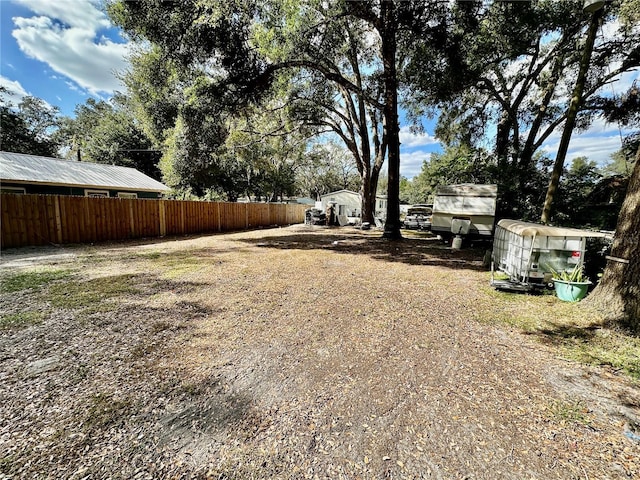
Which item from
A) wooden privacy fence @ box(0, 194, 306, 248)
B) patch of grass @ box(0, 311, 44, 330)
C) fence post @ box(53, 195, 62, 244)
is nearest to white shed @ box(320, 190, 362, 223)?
wooden privacy fence @ box(0, 194, 306, 248)

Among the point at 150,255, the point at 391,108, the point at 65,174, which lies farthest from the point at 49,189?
the point at 391,108

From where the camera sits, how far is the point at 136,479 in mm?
1517

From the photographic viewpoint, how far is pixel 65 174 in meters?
13.2

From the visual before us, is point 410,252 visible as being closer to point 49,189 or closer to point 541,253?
point 541,253

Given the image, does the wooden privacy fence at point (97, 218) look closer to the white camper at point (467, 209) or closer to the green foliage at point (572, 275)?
the white camper at point (467, 209)

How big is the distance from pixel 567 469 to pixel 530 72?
15809 millimetres

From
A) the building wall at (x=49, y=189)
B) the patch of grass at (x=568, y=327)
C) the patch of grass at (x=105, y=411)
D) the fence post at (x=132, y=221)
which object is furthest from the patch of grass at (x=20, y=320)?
the building wall at (x=49, y=189)

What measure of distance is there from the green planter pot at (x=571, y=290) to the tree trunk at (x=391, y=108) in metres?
7.58

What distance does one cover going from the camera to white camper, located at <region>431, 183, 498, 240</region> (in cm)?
1018

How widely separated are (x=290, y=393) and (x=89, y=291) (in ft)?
14.1

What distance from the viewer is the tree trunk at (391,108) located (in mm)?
9125

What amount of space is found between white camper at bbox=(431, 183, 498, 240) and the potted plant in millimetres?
5724

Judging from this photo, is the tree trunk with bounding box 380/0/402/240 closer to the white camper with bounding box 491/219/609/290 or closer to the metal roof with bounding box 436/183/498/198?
the metal roof with bounding box 436/183/498/198

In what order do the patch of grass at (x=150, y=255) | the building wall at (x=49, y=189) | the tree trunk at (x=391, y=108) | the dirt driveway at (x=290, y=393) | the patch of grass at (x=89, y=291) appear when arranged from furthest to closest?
the building wall at (x=49, y=189)
the tree trunk at (x=391, y=108)
the patch of grass at (x=150, y=255)
the patch of grass at (x=89, y=291)
the dirt driveway at (x=290, y=393)
